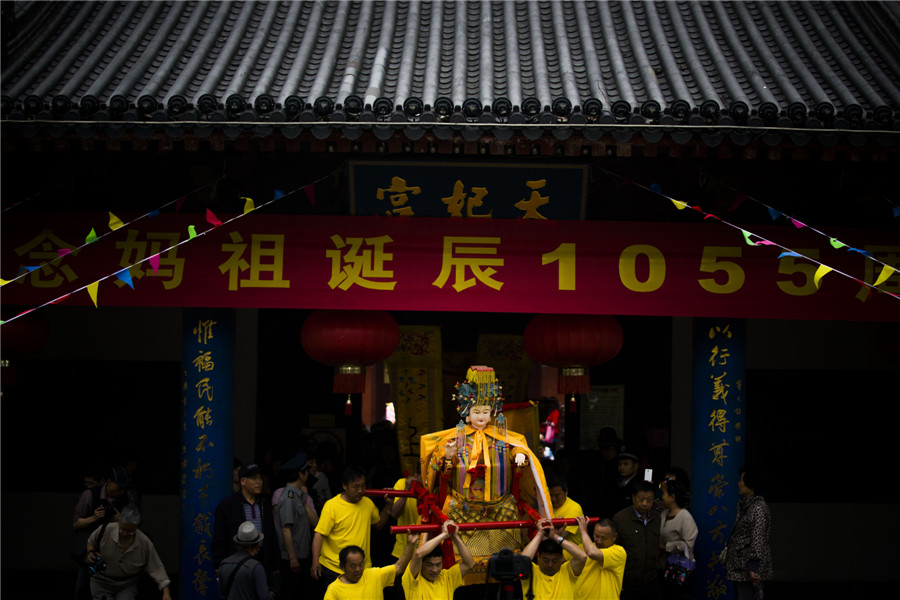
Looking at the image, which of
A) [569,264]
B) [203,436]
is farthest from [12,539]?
[569,264]

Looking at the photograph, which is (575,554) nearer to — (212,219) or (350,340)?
(350,340)

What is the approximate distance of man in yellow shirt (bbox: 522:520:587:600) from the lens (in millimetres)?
7273

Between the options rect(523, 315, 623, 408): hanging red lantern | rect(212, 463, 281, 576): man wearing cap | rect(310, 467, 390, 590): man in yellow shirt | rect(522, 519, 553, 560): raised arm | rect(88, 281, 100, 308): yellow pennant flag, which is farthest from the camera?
rect(523, 315, 623, 408): hanging red lantern

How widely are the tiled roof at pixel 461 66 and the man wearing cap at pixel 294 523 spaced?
10.1 feet

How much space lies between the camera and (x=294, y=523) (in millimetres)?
8539

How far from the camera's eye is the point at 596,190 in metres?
A: 8.68

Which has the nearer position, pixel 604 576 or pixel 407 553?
pixel 407 553

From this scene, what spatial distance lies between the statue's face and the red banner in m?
0.87

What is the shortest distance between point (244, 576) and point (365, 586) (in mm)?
871

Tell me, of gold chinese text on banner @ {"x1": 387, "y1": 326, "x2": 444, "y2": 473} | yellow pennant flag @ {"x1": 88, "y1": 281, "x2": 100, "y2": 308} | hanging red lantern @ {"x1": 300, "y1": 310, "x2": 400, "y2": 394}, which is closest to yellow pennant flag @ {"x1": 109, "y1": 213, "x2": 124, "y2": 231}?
yellow pennant flag @ {"x1": 88, "y1": 281, "x2": 100, "y2": 308}

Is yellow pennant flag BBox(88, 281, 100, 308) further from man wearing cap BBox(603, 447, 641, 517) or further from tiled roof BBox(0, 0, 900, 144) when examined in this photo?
man wearing cap BBox(603, 447, 641, 517)

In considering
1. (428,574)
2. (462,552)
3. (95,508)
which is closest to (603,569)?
(462,552)

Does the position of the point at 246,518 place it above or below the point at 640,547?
above

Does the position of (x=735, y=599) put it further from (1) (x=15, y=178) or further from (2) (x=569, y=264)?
(1) (x=15, y=178)
